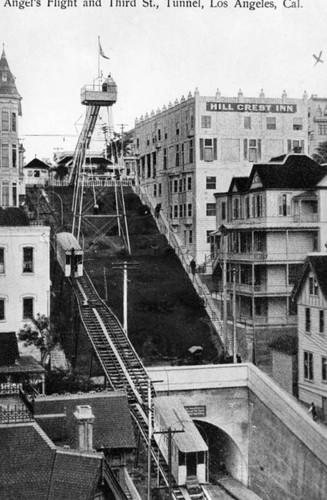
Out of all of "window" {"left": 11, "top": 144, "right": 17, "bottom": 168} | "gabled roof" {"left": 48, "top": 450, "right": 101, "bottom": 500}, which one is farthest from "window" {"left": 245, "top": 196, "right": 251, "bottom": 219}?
"gabled roof" {"left": 48, "top": 450, "right": 101, "bottom": 500}

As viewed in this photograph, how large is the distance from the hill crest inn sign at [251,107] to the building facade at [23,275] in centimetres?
1271

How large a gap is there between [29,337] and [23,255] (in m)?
3.28

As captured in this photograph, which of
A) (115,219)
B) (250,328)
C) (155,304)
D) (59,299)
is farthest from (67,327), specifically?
(115,219)

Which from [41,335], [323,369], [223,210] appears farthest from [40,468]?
[223,210]

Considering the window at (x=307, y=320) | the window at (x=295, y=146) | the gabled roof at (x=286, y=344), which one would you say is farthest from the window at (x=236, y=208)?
the window at (x=307, y=320)

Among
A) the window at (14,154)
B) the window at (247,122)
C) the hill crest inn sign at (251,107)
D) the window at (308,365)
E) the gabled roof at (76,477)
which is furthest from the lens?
the window at (247,122)

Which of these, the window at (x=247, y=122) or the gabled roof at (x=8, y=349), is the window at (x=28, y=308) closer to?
the gabled roof at (x=8, y=349)

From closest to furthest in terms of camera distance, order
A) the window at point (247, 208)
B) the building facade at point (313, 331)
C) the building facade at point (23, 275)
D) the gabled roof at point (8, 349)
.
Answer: the gabled roof at point (8, 349), the building facade at point (313, 331), the building facade at point (23, 275), the window at point (247, 208)

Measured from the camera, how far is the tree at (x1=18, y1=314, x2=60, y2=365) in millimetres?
28922

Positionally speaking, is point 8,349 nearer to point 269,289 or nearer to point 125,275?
point 125,275

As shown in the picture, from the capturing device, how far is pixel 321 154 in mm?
49844

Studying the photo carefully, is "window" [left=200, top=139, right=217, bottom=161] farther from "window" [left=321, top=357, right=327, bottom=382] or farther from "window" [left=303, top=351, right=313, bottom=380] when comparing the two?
"window" [left=321, top=357, right=327, bottom=382]

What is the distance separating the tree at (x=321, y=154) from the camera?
48547 mm

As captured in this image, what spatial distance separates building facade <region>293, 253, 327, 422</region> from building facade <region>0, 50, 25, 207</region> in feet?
39.7
